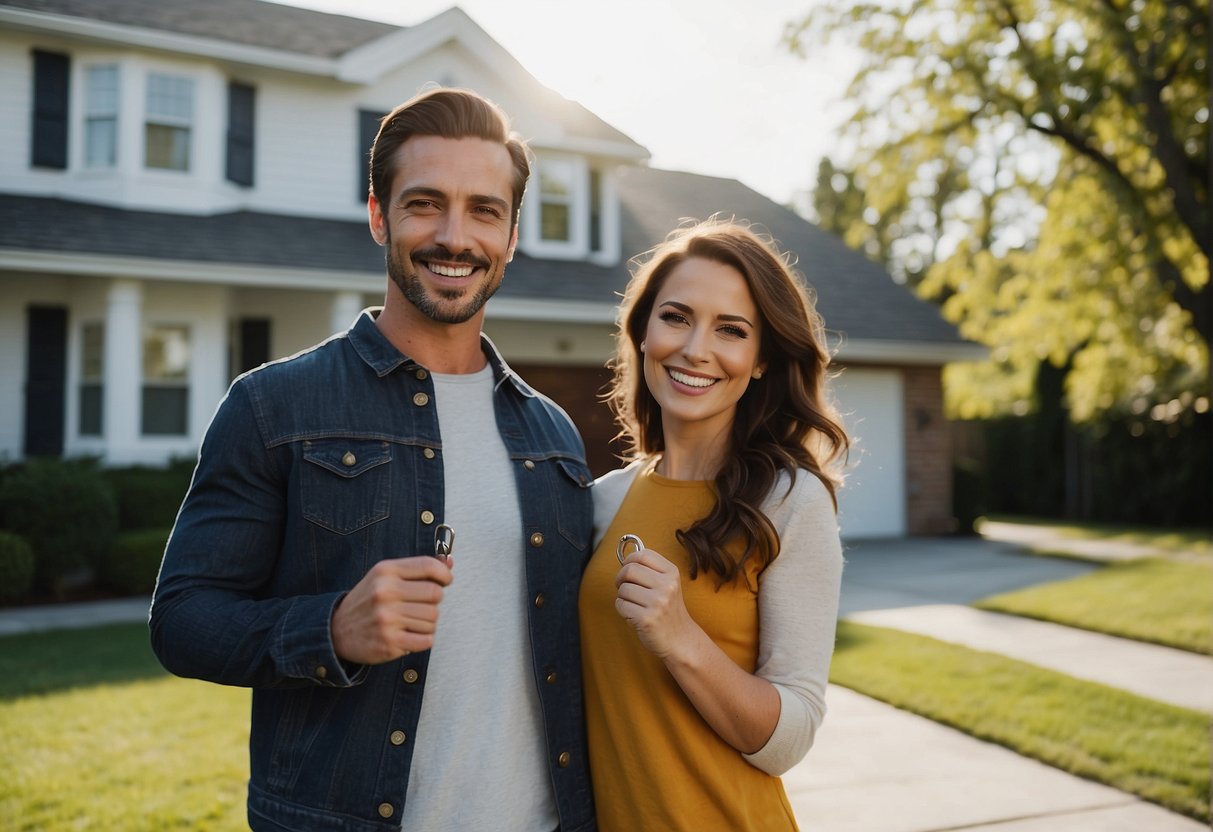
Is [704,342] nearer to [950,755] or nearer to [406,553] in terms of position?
[406,553]

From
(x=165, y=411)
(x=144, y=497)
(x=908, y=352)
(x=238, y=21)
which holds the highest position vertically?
(x=238, y=21)

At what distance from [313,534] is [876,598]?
8.90m

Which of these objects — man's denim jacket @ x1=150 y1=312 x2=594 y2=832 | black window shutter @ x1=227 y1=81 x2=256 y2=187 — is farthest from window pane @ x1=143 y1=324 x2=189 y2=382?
man's denim jacket @ x1=150 y1=312 x2=594 y2=832

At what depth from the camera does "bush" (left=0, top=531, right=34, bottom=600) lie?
9.34 m

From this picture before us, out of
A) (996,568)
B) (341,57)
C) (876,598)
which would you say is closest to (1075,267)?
(996,568)

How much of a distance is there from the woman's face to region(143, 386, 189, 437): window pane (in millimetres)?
11358

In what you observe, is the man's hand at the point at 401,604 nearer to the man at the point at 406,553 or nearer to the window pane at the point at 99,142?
the man at the point at 406,553

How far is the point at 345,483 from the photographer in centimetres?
202

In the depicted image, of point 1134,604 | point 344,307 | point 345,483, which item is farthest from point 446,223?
point 344,307

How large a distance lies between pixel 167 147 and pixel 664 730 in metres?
12.5

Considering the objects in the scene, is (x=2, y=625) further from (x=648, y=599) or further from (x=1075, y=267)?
(x=1075, y=267)


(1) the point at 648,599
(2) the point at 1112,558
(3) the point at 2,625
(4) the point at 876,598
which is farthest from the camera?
(2) the point at 1112,558

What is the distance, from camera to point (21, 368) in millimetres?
12164

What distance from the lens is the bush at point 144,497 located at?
10.9m
